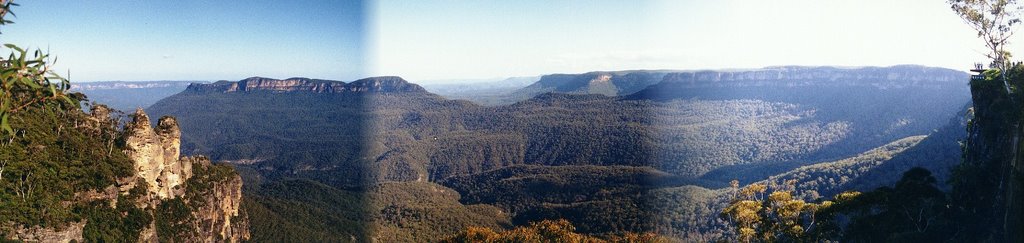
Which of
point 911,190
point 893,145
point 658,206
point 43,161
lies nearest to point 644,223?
point 658,206

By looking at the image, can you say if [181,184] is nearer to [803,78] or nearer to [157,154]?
[157,154]

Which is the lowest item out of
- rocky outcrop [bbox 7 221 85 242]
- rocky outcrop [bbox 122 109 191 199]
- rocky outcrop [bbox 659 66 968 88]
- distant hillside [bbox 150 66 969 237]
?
distant hillside [bbox 150 66 969 237]

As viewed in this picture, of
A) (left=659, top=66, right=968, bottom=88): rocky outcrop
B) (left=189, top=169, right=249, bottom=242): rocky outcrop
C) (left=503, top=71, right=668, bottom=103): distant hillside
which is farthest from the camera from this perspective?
(left=503, top=71, right=668, bottom=103): distant hillside

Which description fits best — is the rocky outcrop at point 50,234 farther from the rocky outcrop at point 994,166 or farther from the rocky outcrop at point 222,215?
the rocky outcrop at point 994,166

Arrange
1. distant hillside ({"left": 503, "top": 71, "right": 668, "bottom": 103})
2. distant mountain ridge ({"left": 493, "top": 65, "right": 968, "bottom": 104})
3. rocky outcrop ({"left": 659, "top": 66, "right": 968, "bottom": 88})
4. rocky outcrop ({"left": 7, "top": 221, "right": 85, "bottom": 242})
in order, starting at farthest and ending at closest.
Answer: distant hillside ({"left": 503, "top": 71, "right": 668, "bottom": 103}) → distant mountain ridge ({"left": 493, "top": 65, "right": 968, "bottom": 104}) → rocky outcrop ({"left": 659, "top": 66, "right": 968, "bottom": 88}) → rocky outcrop ({"left": 7, "top": 221, "right": 85, "bottom": 242})

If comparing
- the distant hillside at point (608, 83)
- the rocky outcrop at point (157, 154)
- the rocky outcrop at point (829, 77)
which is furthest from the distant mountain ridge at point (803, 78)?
the rocky outcrop at point (157, 154)

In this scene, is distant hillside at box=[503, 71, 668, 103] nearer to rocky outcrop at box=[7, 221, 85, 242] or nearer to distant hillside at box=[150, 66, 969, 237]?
distant hillside at box=[150, 66, 969, 237]

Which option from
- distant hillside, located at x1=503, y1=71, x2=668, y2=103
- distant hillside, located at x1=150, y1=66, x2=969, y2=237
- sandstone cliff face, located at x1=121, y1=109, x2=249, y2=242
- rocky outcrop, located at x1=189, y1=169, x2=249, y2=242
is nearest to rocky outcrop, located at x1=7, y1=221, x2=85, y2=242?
sandstone cliff face, located at x1=121, y1=109, x2=249, y2=242

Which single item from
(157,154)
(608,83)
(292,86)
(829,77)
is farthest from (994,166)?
(608,83)

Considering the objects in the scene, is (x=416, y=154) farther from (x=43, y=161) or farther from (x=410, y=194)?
(x=43, y=161)
